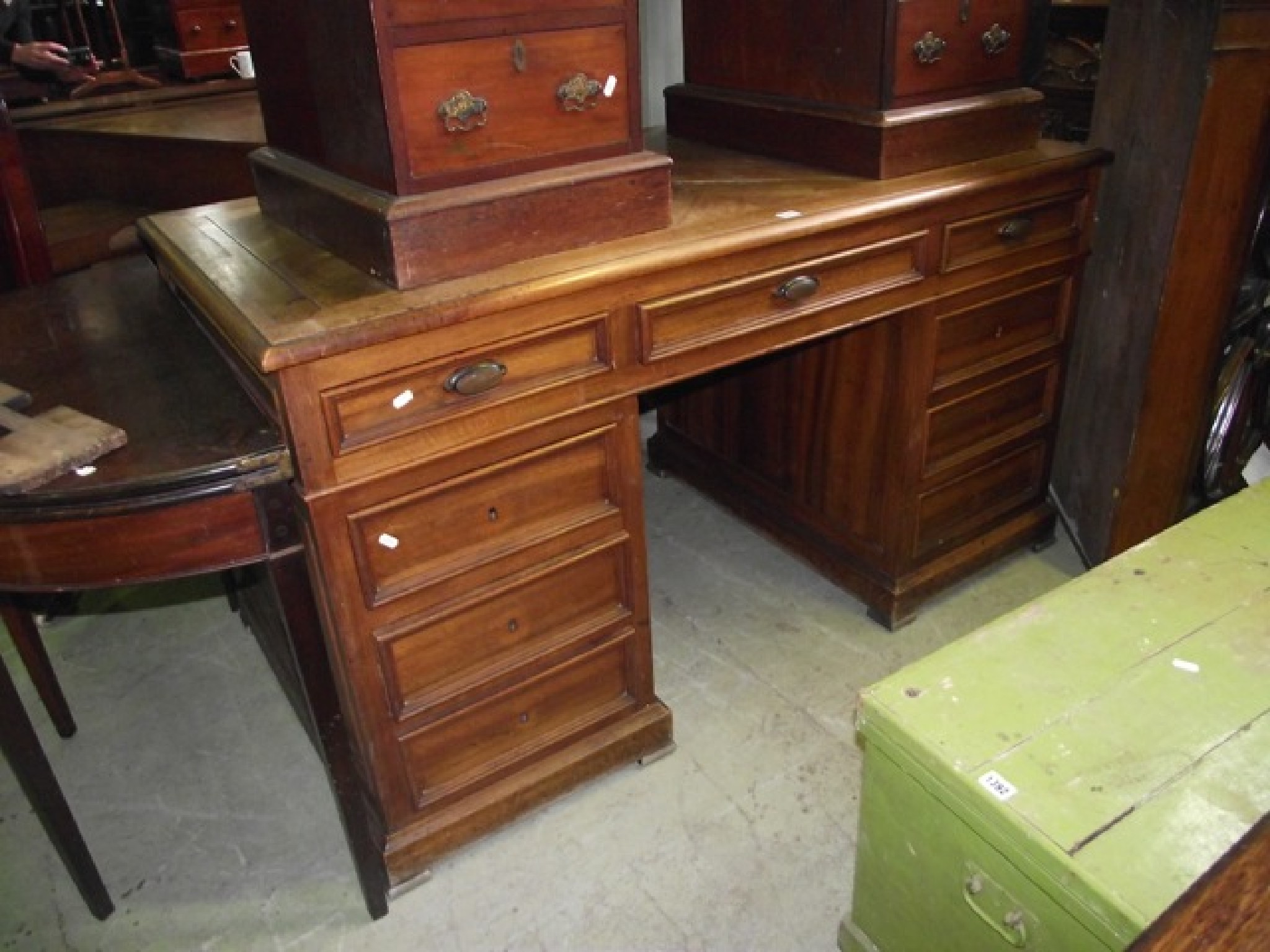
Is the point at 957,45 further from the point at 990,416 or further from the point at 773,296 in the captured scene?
the point at 990,416

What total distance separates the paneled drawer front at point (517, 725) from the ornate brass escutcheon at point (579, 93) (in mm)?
845

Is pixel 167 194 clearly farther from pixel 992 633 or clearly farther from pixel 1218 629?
pixel 1218 629

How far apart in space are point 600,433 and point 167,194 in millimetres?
1584

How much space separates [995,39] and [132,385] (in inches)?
61.6

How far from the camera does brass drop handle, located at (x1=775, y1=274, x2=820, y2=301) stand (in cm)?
156

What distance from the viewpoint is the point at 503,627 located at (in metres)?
1.51

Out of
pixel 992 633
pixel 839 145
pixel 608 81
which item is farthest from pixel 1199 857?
pixel 839 145

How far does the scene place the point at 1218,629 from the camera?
1.26 m

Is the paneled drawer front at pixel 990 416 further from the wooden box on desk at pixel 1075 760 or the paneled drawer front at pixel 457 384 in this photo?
the paneled drawer front at pixel 457 384

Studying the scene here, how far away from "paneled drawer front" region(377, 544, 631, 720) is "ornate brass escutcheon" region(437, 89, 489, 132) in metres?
0.65

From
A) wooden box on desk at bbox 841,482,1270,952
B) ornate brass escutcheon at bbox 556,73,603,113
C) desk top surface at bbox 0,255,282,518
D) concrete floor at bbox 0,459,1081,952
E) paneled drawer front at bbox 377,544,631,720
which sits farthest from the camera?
concrete floor at bbox 0,459,1081,952

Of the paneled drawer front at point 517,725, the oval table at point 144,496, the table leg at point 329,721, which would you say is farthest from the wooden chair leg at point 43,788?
the paneled drawer front at point 517,725

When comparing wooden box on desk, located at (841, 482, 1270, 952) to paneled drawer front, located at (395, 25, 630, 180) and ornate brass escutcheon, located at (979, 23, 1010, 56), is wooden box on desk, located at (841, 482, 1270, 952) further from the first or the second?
ornate brass escutcheon, located at (979, 23, 1010, 56)

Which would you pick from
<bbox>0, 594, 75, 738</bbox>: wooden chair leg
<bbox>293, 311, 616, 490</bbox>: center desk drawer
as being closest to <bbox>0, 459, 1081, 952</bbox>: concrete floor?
<bbox>0, 594, 75, 738</bbox>: wooden chair leg
